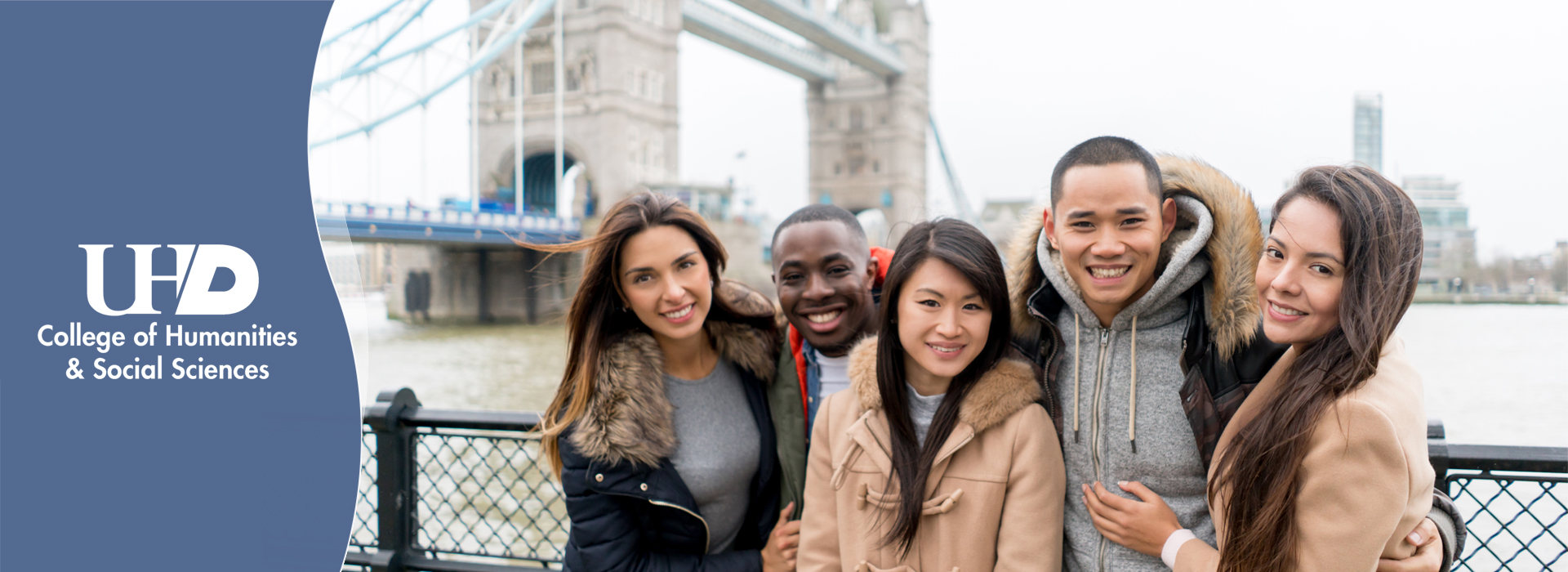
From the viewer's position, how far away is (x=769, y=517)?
153cm

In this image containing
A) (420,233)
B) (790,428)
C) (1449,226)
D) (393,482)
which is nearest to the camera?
(790,428)

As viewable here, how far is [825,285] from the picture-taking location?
5.26 feet

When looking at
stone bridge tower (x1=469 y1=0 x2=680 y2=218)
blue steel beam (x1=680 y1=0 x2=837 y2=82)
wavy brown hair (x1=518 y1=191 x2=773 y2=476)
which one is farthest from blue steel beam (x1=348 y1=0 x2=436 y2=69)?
blue steel beam (x1=680 y1=0 x2=837 y2=82)

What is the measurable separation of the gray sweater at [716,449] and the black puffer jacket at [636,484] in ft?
0.07

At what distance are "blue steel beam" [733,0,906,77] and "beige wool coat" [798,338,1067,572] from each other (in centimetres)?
2906

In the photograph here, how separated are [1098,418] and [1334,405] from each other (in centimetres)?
34

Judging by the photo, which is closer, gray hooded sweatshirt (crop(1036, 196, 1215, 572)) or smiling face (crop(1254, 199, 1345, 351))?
smiling face (crop(1254, 199, 1345, 351))

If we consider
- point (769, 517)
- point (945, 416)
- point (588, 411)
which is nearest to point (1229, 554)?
point (945, 416)

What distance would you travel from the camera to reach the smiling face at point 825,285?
1.61m

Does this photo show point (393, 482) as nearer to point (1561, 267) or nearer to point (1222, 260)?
point (1222, 260)

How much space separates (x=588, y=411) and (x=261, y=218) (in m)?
1.00

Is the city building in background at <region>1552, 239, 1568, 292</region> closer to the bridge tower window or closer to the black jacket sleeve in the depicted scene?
the black jacket sleeve

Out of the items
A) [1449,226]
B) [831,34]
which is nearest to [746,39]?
[831,34]

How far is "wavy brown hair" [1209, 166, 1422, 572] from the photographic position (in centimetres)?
99
